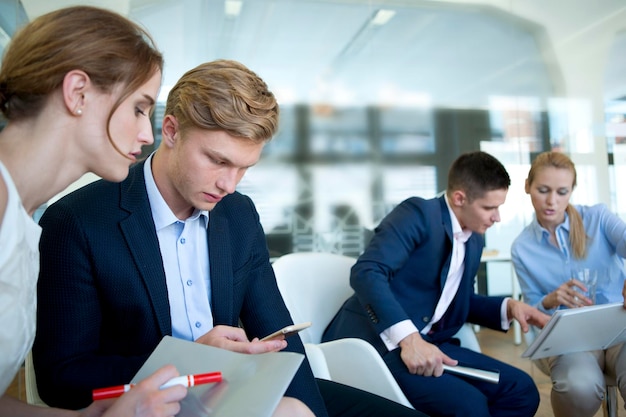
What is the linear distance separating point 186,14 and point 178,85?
3300 mm

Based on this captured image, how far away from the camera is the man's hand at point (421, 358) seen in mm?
1608

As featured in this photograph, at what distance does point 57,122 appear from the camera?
0.83 meters

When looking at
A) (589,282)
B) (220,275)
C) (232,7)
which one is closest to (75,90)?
(220,275)

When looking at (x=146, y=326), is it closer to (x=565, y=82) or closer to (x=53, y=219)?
(x=53, y=219)

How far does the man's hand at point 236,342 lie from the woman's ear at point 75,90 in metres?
0.44

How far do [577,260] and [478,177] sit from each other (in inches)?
21.7

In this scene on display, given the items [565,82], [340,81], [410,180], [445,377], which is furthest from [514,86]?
[445,377]

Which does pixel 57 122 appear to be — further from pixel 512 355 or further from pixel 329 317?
pixel 512 355

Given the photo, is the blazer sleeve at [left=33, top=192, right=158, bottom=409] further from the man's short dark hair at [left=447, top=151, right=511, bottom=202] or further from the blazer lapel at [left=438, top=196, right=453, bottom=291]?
the man's short dark hair at [left=447, top=151, right=511, bottom=202]

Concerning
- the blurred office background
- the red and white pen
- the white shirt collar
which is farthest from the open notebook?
the blurred office background

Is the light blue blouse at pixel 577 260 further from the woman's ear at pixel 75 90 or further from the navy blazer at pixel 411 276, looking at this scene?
the woman's ear at pixel 75 90

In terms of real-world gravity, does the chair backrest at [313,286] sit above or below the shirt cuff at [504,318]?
above

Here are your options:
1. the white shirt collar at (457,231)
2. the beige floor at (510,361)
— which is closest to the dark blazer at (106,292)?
the white shirt collar at (457,231)

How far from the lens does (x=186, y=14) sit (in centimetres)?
420
